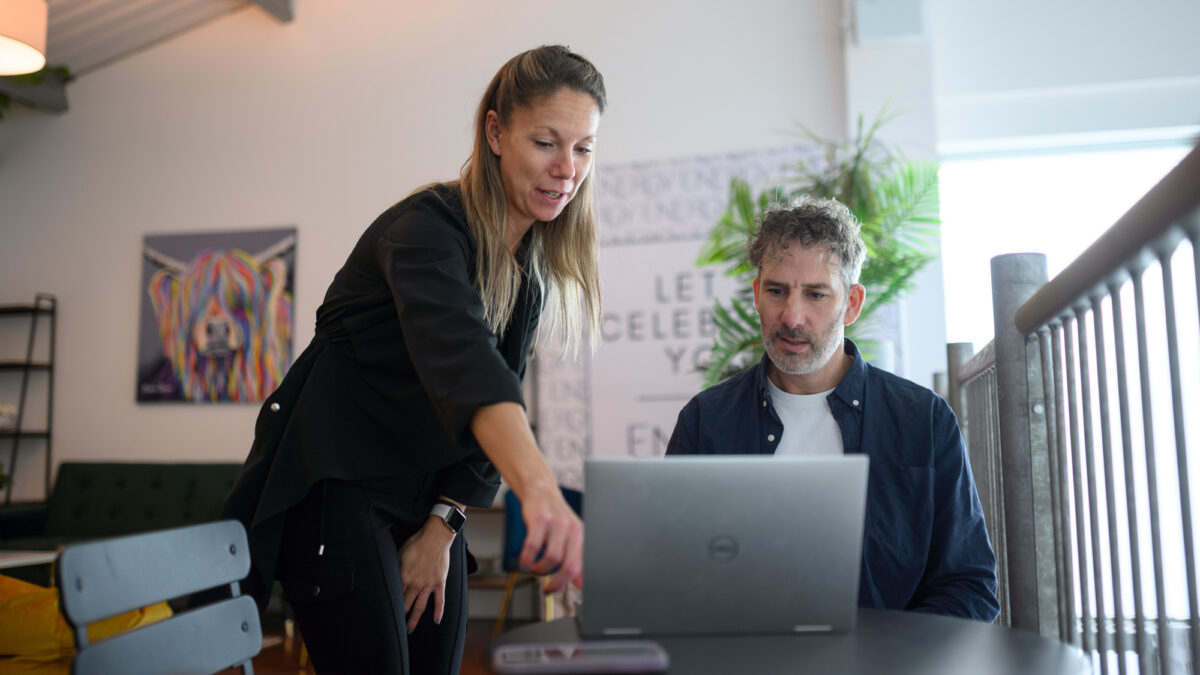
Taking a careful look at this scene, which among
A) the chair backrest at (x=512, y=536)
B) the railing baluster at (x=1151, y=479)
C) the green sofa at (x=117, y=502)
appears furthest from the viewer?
the green sofa at (x=117, y=502)

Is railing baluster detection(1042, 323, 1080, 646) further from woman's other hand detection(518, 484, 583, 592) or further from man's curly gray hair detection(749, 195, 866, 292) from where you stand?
woman's other hand detection(518, 484, 583, 592)

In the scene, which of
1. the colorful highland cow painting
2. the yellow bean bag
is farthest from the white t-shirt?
the colorful highland cow painting

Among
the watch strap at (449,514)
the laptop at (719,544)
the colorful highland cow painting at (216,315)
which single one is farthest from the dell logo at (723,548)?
the colorful highland cow painting at (216,315)

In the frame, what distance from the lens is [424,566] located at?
4.69 feet

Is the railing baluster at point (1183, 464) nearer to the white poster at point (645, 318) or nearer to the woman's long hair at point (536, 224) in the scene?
the woman's long hair at point (536, 224)

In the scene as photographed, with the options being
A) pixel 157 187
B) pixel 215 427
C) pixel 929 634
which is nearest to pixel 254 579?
pixel 929 634

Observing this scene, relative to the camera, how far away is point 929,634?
3.40 ft

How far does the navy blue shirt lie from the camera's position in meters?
1.50

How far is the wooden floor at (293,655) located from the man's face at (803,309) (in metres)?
2.68

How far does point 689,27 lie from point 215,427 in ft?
12.4

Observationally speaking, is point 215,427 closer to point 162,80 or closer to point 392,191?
point 392,191

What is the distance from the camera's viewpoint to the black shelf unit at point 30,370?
6.13 m

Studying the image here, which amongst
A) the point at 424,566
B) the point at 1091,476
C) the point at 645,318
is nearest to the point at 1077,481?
the point at 1091,476

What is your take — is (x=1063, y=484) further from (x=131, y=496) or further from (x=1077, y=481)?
(x=131, y=496)
